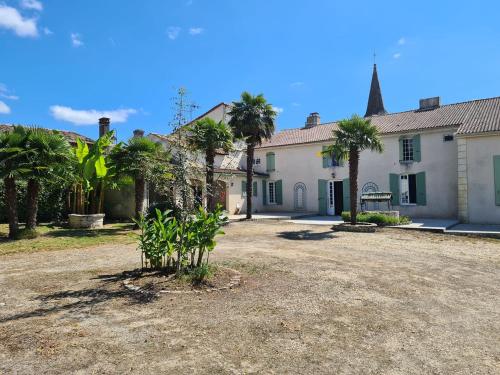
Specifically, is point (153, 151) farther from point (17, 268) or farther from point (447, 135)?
point (447, 135)

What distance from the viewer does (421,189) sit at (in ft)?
66.7

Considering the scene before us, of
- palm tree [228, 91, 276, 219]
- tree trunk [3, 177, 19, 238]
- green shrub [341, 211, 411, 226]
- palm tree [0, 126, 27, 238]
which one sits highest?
palm tree [228, 91, 276, 219]

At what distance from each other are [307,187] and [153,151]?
1347 cm

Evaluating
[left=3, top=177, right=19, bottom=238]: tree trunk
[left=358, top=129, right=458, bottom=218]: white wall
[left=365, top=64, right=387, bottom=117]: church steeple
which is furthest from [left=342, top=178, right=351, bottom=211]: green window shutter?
[left=365, top=64, right=387, bottom=117]: church steeple

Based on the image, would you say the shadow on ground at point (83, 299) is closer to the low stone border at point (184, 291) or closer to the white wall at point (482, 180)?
the low stone border at point (184, 291)

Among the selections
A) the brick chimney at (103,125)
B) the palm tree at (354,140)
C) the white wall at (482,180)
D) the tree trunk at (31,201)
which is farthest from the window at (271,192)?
the tree trunk at (31,201)

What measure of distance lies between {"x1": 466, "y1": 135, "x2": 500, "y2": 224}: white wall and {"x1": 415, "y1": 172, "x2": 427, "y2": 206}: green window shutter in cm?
316

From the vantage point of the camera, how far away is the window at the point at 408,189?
20.8 m

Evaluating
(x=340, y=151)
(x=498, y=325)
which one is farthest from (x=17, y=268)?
(x=340, y=151)

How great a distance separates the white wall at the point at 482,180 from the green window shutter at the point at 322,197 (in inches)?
348

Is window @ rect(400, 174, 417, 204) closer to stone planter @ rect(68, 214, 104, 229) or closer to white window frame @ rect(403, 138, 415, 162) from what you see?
white window frame @ rect(403, 138, 415, 162)

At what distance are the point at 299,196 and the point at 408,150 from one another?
7823 millimetres

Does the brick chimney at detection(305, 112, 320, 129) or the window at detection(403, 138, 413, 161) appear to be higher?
the brick chimney at detection(305, 112, 320, 129)

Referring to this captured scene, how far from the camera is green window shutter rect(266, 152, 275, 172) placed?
2680cm
